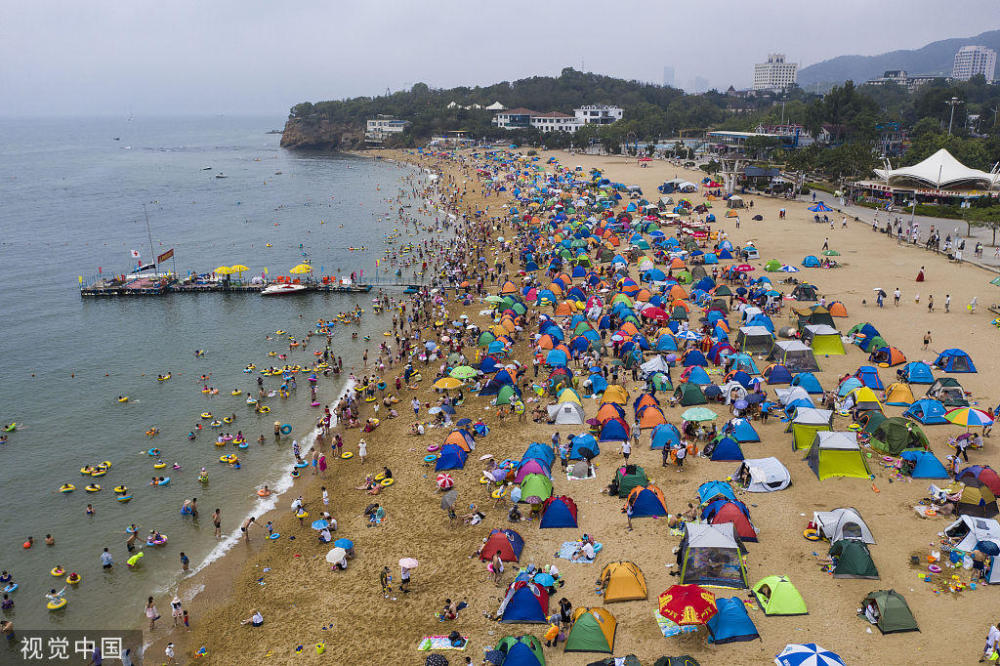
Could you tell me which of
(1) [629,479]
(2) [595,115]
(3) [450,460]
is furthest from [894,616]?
(2) [595,115]

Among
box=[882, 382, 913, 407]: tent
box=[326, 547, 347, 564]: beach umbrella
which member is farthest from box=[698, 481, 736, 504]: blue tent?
box=[326, 547, 347, 564]: beach umbrella

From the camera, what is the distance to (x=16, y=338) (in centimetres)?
3909

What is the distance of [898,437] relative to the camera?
64.0 feet

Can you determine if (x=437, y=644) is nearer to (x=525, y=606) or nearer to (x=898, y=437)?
(x=525, y=606)

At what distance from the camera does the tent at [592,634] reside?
1341 centimetres

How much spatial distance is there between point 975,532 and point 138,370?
3577 cm

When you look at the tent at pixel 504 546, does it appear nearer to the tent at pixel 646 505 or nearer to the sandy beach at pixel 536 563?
the sandy beach at pixel 536 563

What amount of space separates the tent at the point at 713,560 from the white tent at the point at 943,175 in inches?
2189

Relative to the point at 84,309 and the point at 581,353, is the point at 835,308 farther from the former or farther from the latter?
the point at 84,309

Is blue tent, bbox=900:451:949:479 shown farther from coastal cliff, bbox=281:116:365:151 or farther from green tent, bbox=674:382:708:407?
coastal cliff, bbox=281:116:365:151

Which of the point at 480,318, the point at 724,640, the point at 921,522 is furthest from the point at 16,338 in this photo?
the point at 921,522

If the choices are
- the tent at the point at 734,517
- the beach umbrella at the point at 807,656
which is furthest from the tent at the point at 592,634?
the tent at the point at 734,517

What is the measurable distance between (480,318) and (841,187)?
49.3m

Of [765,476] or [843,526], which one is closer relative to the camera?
[843,526]
